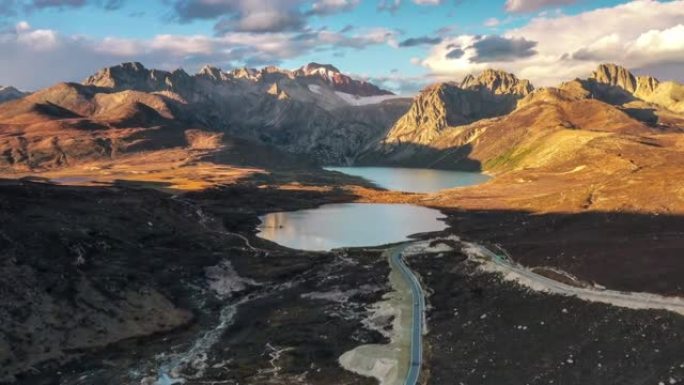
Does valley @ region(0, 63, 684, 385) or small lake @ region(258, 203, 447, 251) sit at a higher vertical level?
valley @ region(0, 63, 684, 385)

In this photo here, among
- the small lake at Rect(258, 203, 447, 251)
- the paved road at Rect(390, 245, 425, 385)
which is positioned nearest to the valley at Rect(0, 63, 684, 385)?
the paved road at Rect(390, 245, 425, 385)

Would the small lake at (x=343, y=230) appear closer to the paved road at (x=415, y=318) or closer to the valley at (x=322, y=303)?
the valley at (x=322, y=303)

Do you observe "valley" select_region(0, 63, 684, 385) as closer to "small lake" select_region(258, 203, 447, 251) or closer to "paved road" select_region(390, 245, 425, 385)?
"paved road" select_region(390, 245, 425, 385)

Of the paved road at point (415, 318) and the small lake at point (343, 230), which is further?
the small lake at point (343, 230)

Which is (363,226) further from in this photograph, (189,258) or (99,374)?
(99,374)

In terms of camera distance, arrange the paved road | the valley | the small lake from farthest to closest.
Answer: the small lake < the paved road < the valley

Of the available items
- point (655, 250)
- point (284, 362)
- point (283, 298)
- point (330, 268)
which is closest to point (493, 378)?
point (284, 362)

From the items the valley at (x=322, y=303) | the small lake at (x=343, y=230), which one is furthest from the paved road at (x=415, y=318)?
the small lake at (x=343, y=230)

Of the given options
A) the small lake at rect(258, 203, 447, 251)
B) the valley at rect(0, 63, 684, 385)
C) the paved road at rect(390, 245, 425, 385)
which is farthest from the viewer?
the small lake at rect(258, 203, 447, 251)

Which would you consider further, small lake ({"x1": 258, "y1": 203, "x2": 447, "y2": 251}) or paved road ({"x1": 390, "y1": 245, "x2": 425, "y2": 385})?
small lake ({"x1": 258, "y1": 203, "x2": 447, "y2": 251})

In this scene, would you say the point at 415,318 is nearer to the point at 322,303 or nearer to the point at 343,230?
the point at 322,303
